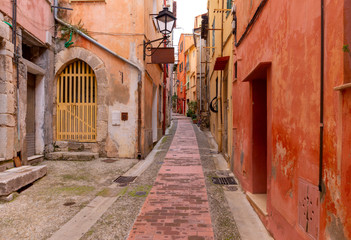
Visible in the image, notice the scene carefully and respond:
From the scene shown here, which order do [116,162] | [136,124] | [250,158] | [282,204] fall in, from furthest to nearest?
Result: [136,124] < [116,162] < [250,158] < [282,204]

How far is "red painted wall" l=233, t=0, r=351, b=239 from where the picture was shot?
5.74ft

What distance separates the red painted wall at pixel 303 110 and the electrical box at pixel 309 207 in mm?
56

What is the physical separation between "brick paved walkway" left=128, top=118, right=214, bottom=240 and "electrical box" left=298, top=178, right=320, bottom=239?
1229 mm

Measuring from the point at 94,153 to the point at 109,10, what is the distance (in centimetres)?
463

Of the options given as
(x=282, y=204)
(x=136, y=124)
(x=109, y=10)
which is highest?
(x=109, y=10)

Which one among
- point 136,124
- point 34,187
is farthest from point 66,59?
point 34,187

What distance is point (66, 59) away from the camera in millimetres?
7867

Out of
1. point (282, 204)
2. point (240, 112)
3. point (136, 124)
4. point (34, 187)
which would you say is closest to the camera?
point (282, 204)

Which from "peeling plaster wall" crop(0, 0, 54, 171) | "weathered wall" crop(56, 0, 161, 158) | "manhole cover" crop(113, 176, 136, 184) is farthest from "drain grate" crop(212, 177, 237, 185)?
"peeling plaster wall" crop(0, 0, 54, 171)

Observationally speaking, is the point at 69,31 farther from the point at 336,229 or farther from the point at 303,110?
the point at 336,229

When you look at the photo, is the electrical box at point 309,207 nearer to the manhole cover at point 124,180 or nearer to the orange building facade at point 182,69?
the manhole cover at point 124,180

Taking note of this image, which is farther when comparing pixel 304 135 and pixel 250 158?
pixel 250 158

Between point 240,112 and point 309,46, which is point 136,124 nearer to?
point 240,112

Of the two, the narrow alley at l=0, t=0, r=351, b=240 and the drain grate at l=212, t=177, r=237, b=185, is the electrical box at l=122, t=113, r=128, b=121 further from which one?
the drain grate at l=212, t=177, r=237, b=185
